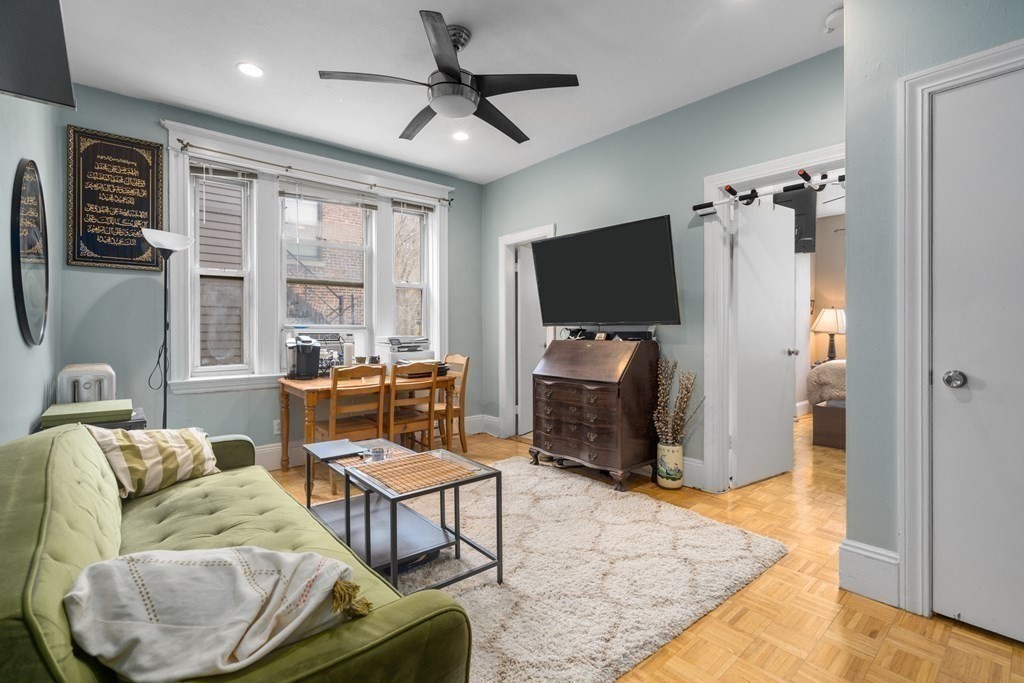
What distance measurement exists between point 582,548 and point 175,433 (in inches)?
76.6

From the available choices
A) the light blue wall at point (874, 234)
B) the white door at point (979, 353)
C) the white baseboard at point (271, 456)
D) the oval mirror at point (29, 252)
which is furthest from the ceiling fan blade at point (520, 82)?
the white baseboard at point (271, 456)

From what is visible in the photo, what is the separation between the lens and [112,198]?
3.16 meters

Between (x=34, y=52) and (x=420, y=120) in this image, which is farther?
(x=420, y=120)

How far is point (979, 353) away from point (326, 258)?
4179 mm

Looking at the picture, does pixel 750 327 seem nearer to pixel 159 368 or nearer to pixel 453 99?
pixel 453 99

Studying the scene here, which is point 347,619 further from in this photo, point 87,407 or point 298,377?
point 298,377

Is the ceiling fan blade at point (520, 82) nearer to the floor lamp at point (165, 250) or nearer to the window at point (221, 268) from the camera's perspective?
the floor lamp at point (165, 250)

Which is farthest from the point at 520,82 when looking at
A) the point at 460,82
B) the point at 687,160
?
the point at 687,160

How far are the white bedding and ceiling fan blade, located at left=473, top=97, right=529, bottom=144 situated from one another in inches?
148

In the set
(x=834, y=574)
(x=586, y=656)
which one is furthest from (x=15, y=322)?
(x=834, y=574)

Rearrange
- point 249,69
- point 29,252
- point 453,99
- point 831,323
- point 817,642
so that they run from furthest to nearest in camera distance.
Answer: point 831,323 < point 249,69 < point 453,99 < point 29,252 < point 817,642

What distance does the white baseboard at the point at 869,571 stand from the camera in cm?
192

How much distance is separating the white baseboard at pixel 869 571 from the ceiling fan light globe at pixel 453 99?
8.70 ft

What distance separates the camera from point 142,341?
330 cm
